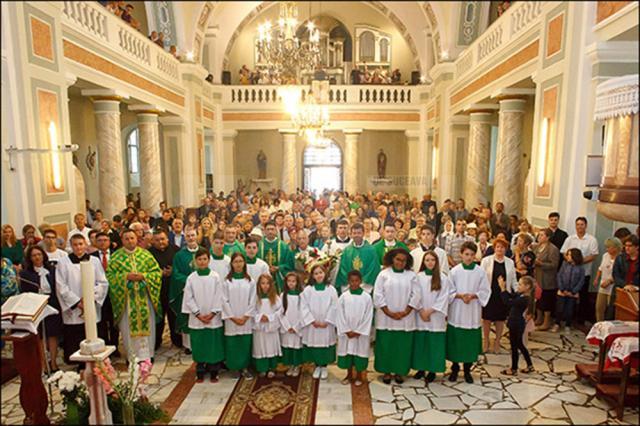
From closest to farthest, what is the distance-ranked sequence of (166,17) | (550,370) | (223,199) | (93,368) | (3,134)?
(3,134) → (166,17) → (93,368) → (550,370) → (223,199)

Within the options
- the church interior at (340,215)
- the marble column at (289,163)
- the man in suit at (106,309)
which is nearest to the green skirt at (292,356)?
the church interior at (340,215)

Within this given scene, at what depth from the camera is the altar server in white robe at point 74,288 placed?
4.78m

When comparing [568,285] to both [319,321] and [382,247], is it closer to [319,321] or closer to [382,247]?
[382,247]

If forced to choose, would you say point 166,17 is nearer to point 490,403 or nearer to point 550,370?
point 490,403

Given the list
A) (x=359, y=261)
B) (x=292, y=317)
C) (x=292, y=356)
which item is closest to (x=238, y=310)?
(x=292, y=317)

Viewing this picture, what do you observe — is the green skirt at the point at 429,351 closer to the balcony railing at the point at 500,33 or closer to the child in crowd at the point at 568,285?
the child in crowd at the point at 568,285

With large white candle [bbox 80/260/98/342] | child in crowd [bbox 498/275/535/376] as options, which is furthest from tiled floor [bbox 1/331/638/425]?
large white candle [bbox 80/260/98/342]

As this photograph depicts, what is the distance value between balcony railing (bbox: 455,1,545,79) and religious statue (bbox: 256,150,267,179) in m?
2.93

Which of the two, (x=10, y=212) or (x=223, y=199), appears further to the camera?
(x=223, y=199)

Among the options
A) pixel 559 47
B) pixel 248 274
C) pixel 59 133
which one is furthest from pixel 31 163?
pixel 559 47

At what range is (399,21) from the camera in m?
3.50

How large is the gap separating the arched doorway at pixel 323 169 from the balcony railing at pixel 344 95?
2.63ft

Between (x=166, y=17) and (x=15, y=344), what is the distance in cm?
292

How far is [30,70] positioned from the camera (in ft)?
11.7
